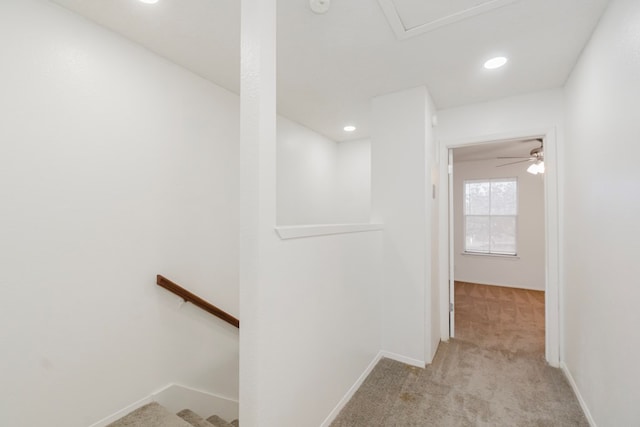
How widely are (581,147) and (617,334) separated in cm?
129

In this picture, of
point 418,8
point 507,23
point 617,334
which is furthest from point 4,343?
point 507,23

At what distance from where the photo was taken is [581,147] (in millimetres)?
1989

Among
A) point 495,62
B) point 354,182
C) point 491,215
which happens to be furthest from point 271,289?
point 491,215

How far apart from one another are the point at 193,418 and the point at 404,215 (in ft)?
7.48

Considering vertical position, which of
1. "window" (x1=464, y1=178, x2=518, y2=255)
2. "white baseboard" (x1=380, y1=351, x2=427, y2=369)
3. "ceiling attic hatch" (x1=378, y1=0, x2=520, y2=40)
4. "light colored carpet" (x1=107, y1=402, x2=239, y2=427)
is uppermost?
"ceiling attic hatch" (x1=378, y1=0, x2=520, y2=40)

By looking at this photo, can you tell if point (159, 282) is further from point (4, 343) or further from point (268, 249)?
point (268, 249)

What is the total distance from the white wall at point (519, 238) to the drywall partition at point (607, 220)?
3.40 metres

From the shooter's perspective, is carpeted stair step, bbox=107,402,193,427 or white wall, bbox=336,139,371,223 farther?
white wall, bbox=336,139,371,223

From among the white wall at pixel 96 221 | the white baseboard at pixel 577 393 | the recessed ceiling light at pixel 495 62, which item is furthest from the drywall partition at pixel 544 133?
the white wall at pixel 96 221

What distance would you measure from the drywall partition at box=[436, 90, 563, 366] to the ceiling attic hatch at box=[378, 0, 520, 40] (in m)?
1.39

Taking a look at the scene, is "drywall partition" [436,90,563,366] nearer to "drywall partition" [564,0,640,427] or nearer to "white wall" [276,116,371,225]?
"drywall partition" [564,0,640,427]

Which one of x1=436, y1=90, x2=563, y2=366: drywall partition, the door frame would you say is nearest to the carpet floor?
→ the door frame

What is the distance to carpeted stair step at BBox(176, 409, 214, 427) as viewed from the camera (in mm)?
1890

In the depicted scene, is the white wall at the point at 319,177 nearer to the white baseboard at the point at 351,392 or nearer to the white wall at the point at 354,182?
the white wall at the point at 354,182
